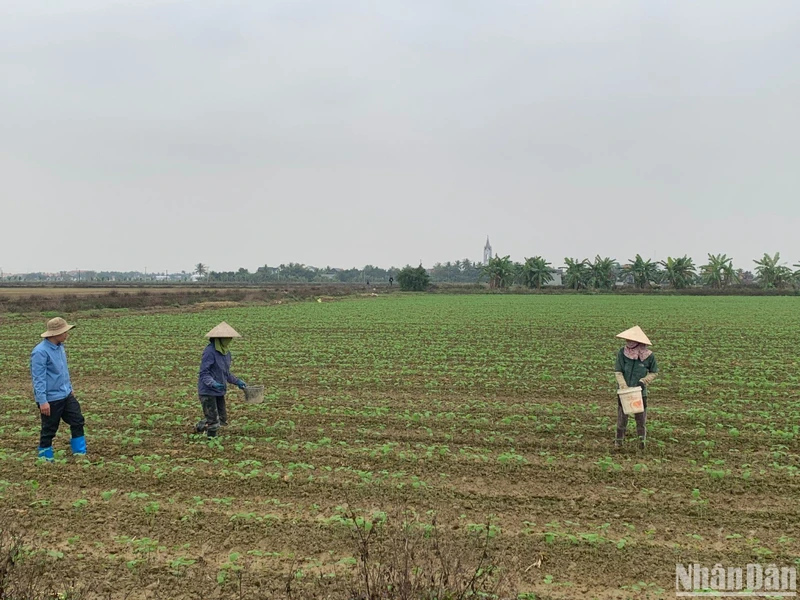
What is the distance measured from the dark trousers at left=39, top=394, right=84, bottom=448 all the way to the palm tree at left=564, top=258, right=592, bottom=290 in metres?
94.6

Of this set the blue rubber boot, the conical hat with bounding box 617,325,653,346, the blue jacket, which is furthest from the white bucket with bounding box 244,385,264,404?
the conical hat with bounding box 617,325,653,346

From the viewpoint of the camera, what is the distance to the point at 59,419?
6.69 meters

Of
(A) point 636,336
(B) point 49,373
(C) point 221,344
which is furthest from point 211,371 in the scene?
(A) point 636,336

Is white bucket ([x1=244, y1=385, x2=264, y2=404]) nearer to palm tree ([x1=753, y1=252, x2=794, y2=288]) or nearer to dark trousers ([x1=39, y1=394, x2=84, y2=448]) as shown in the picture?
dark trousers ([x1=39, y1=394, x2=84, y2=448])

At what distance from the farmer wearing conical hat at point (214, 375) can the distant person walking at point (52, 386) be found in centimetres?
158

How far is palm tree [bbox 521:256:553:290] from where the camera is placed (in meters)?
96.9

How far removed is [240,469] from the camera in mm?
6594

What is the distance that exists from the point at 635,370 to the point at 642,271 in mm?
92635

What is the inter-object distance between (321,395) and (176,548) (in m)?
6.42

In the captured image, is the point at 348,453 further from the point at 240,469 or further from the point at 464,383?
the point at 464,383

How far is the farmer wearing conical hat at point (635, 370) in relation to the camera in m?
7.37

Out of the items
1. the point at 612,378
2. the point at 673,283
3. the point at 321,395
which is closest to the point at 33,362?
the point at 321,395

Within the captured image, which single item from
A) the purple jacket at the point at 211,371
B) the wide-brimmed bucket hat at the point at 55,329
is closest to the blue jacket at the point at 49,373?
the wide-brimmed bucket hat at the point at 55,329

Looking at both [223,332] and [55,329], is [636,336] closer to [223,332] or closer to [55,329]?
[223,332]
